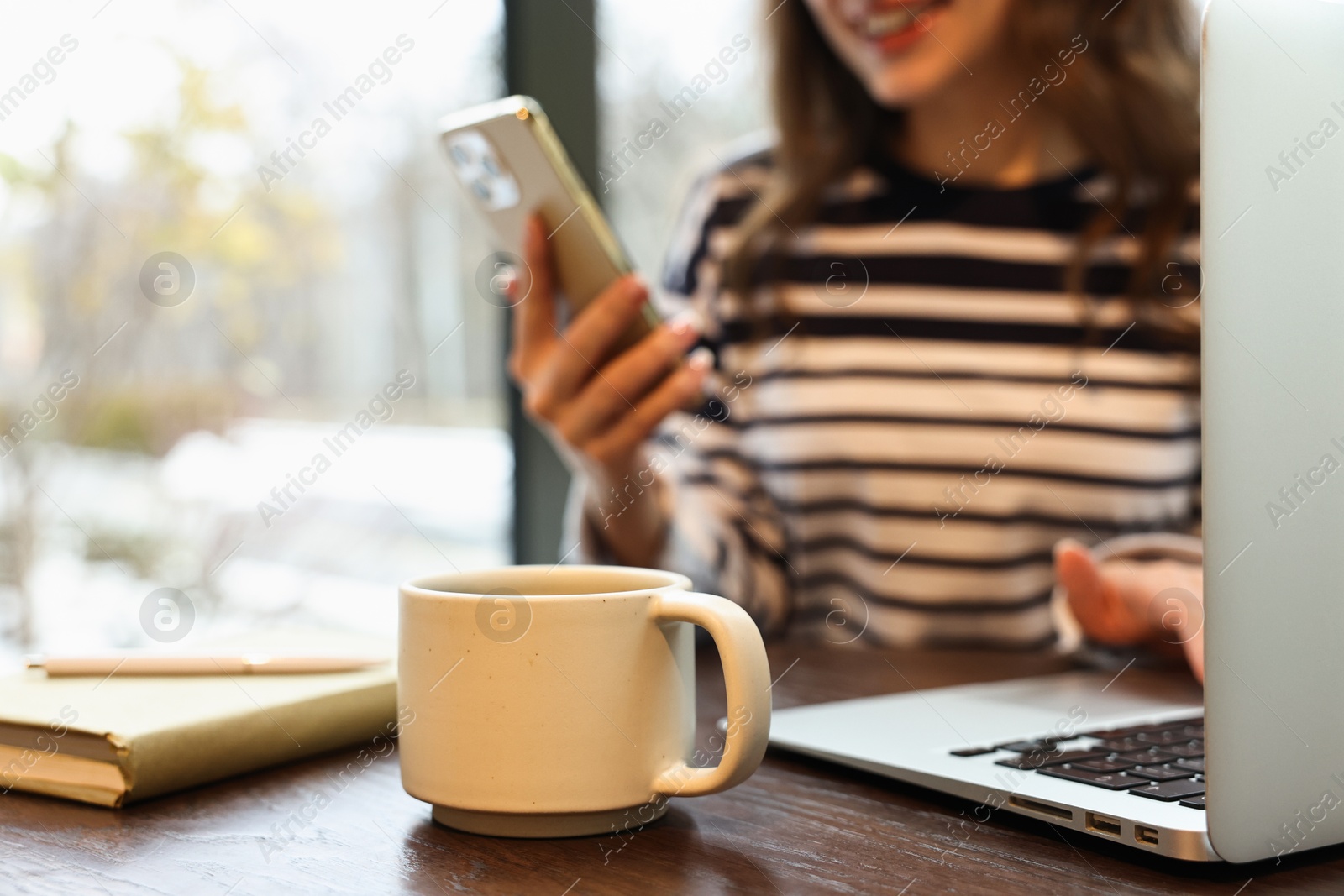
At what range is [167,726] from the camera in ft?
1.73

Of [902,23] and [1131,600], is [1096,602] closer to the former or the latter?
[1131,600]

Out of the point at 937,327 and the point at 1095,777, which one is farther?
the point at 937,327

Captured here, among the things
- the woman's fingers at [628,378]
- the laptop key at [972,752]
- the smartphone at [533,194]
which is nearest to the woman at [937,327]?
the woman's fingers at [628,378]

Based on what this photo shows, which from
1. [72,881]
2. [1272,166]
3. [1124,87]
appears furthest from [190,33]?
[1272,166]

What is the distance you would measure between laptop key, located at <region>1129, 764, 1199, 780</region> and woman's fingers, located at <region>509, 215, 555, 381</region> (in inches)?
22.7

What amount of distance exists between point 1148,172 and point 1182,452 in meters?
0.30

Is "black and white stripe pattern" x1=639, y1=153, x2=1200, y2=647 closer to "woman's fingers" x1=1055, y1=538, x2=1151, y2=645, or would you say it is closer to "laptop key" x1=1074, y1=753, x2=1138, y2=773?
"woman's fingers" x1=1055, y1=538, x2=1151, y2=645

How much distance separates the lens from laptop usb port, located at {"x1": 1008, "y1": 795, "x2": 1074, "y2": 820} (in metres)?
0.46

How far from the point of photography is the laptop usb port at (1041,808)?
0.46 metres

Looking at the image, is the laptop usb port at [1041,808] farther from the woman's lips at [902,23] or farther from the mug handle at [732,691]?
the woman's lips at [902,23]

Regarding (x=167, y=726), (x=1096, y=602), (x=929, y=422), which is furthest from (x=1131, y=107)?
(x=167, y=726)

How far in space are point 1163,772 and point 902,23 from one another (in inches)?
34.2

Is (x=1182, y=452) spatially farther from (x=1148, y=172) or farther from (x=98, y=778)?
(x=98, y=778)

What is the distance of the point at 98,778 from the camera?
0.52m
